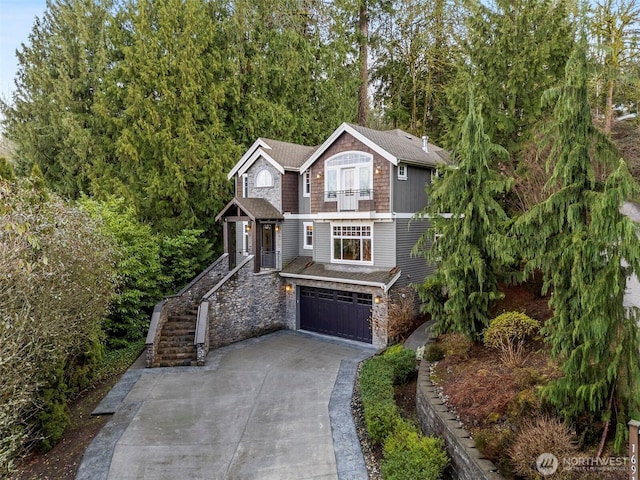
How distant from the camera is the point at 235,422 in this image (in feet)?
34.7

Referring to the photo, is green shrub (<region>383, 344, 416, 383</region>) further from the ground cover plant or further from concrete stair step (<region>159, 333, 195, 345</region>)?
concrete stair step (<region>159, 333, 195, 345</region>)

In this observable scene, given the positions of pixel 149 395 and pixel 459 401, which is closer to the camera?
pixel 459 401

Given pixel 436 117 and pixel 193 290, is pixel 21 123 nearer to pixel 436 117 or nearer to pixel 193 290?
pixel 193 290

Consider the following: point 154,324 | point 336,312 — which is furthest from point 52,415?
point 336,312

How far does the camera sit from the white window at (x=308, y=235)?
19.7 metres

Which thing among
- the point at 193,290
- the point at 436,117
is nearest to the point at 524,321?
the point at 193,290

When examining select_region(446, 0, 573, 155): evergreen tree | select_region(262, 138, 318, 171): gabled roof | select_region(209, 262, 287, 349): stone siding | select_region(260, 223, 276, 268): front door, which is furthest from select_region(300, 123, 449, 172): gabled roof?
select_region(209, 262, 287, 349): stone siding

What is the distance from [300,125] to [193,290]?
42.8 feet

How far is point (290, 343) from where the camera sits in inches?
682

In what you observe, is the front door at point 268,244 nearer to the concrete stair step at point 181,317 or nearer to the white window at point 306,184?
the white window at point 306,184

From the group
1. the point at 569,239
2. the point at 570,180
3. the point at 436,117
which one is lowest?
the point at 569,239

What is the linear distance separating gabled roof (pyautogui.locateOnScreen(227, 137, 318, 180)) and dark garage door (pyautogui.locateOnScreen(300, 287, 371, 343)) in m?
5.98

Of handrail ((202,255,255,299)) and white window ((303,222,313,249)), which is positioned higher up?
white window ((303,222,313,249))

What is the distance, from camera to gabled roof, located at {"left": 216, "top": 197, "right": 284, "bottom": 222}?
18406 millimetres
